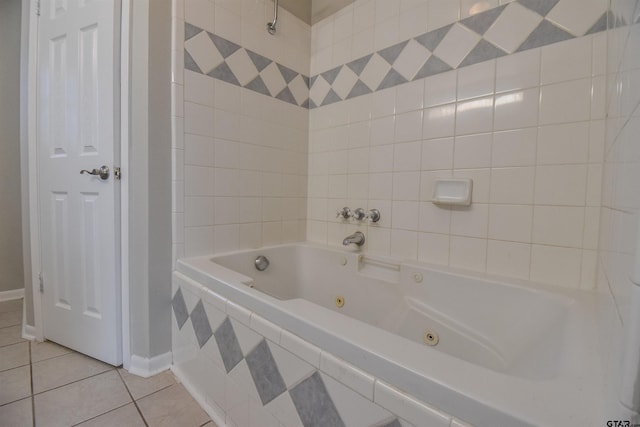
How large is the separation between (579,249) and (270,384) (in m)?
1.12

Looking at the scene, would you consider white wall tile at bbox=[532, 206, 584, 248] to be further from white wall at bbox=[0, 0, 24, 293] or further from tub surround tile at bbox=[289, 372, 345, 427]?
white wall at bbox=[0, 0, 24, 293]

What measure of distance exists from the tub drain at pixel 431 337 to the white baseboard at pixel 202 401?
82 centimetres

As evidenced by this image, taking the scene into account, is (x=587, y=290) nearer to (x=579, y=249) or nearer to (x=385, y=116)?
(x=579, y=249)

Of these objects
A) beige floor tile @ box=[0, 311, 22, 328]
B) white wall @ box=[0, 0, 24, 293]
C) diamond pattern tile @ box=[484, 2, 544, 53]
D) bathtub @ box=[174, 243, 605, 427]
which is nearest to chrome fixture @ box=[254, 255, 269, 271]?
bathtub @ box=[174, 243, 605, 427]

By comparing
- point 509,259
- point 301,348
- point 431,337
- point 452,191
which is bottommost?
point 431,337

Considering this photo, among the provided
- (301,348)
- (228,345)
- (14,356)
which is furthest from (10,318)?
(301,348)

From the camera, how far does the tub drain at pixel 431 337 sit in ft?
3.55

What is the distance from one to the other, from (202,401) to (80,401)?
468 millimetres

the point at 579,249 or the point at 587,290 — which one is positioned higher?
the point at 579,249

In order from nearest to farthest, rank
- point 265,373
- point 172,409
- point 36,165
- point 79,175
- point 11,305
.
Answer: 1. point 265,373
2. point 172,409
3. point 79,175
4. point 36,165
5. point 11,305

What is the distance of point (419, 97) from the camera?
4.23 ft

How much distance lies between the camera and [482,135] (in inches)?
43.8

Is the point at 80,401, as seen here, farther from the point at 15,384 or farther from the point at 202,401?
the point at 202,401

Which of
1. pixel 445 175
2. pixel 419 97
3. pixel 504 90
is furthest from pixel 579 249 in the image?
pixel 419 97
